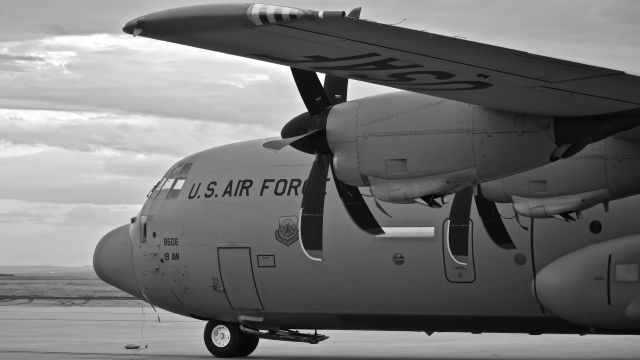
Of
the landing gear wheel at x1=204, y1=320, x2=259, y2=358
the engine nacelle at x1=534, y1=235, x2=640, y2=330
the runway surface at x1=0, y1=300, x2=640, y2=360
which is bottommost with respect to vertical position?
the runway surface at x1=0, y1=300, x2=640, y2=360

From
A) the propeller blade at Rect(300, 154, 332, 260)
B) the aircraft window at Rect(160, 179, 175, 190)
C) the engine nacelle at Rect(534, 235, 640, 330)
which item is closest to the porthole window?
the engine nacelle at Rect(534, 235, 640, 330)

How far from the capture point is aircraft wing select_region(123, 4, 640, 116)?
392 inches

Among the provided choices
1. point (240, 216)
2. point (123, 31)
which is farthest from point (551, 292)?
point (123, 31)

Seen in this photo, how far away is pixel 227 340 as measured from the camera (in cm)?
2317

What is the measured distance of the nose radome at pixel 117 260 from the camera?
2425 cm

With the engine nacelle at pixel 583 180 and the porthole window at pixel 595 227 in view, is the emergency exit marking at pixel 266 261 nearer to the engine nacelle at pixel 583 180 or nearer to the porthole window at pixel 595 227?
the porthole window at pixel 595 227

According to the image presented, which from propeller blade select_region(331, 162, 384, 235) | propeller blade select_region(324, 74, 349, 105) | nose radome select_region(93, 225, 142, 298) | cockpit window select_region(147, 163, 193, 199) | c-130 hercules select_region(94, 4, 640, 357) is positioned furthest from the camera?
nose radome select_region(93, 225, 142, 298)

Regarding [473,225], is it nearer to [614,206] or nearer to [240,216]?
[614,206]

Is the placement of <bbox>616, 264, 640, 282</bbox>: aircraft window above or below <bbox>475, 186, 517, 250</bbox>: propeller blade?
below

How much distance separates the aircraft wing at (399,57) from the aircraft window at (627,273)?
5891 millimetres

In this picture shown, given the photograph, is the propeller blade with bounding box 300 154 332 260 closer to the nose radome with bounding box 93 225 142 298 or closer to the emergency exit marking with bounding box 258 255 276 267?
the emergency exit marking with bounding box 258 255 276 267

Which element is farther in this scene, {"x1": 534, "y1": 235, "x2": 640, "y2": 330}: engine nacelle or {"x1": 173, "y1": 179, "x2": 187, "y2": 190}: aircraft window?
{"x1": 173, "y1": 179, "x2": 187, "y2": 190}: aircraft window

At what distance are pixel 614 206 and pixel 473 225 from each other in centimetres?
249

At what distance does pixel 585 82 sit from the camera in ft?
37.1
